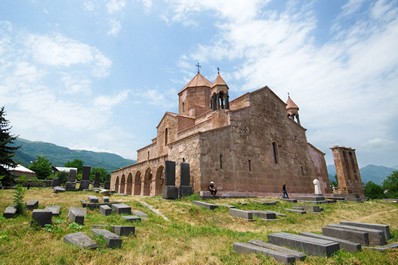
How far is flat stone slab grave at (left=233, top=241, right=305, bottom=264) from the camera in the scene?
3.47m

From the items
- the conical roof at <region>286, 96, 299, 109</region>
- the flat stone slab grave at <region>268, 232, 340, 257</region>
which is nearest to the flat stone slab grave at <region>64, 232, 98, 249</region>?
the flat stone slab grave at <region>268, 232, 340, 257</region>

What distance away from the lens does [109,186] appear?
2794 centimetres

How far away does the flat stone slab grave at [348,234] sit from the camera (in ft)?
15.4

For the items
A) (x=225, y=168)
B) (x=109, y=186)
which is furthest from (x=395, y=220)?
(x=109, y=186)

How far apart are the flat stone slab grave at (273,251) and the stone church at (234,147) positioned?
867 centimetres

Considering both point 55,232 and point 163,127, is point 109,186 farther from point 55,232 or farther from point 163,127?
point 55,232

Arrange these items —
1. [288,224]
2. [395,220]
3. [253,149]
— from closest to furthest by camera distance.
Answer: [288,224] → [395,220] → [253,149]

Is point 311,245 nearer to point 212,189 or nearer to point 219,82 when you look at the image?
point 212,189

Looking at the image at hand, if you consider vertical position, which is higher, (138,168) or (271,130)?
(271,130)

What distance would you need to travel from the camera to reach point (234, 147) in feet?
49.2

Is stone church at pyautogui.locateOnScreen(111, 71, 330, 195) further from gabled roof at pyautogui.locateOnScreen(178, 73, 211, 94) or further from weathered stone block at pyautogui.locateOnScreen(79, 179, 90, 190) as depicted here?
weathered stone block at pyautogui.locateOnScreen(79, 179, 90, 190)

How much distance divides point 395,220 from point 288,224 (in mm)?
4729

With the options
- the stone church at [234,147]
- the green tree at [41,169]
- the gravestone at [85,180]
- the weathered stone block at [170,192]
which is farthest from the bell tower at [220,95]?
the green tree at [41,169]

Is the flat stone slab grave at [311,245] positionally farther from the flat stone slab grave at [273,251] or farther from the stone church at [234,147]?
the stone church at [234,147]
